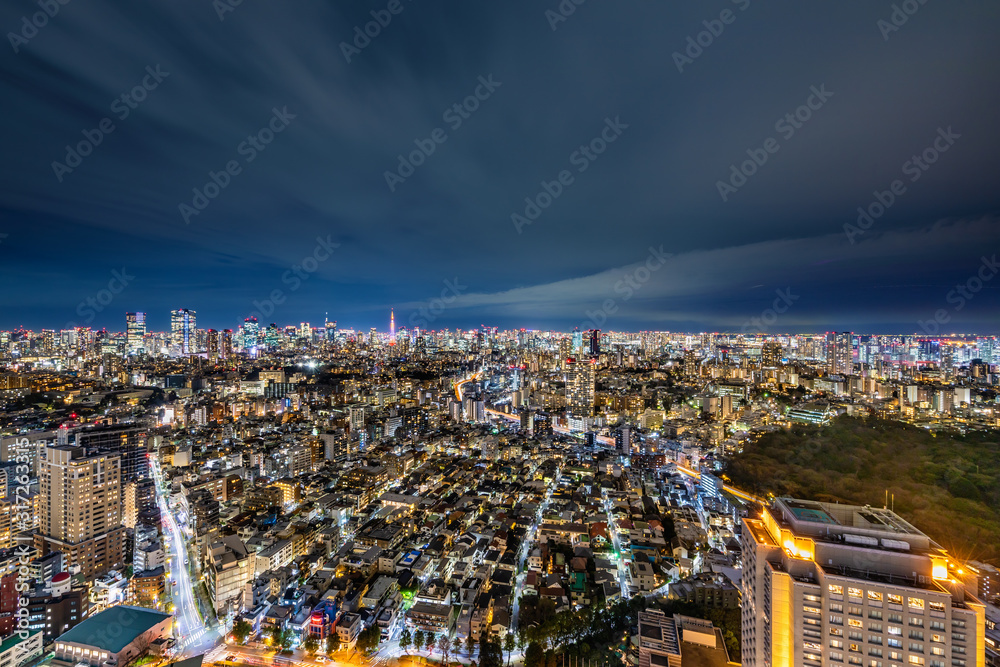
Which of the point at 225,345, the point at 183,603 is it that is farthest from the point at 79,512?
the point at 225,345

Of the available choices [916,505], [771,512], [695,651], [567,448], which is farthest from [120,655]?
[916,505]

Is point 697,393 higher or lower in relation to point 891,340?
lower

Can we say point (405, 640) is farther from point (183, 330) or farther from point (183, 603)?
point (183, 330)

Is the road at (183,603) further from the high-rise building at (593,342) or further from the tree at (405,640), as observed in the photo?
the high-rise building at (593,342)

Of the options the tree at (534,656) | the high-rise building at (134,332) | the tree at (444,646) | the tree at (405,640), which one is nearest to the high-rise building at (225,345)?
the high-rise building at (134,332)

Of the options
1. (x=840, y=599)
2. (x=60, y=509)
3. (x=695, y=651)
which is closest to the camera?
(x=840, y=599)

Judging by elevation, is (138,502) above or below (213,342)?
below

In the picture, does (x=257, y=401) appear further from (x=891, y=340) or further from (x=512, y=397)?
(x=891, y=340)
